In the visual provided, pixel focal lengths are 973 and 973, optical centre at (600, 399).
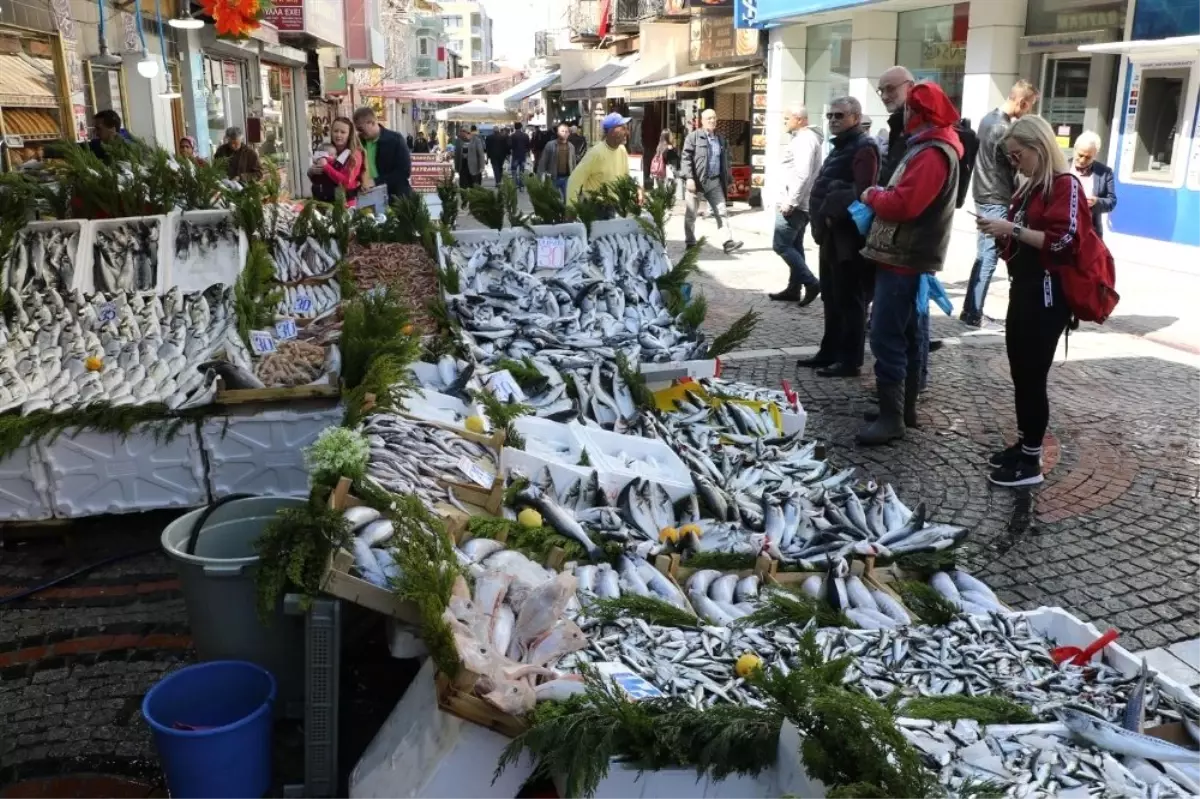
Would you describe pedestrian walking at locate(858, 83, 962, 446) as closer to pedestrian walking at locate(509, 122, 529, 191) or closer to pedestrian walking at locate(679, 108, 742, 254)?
pedestrian walking at locate(679, 108, 742, 254)

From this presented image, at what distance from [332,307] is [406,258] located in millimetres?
863

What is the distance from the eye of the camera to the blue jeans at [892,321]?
19.6 ft

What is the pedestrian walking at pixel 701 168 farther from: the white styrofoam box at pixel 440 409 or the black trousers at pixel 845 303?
the white styrofoam box at pixel 440 409

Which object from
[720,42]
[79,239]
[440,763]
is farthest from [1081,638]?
[720,42]

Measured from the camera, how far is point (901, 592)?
384cm

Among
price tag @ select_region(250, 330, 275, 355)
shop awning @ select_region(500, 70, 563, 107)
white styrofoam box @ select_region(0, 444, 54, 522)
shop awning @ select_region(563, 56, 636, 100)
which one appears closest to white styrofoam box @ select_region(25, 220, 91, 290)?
price tag @ select_region(250, 330, 275, 355)

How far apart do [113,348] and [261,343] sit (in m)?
0.82

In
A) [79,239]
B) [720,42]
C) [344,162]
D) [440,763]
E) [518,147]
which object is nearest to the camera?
[440,763]

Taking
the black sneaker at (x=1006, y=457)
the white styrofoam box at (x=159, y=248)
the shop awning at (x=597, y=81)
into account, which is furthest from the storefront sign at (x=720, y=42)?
the black sneaker at (x=1006, y=457)

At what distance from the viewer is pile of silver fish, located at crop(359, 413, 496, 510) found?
4023mm

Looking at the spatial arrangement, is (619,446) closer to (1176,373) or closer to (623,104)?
(1176,373)

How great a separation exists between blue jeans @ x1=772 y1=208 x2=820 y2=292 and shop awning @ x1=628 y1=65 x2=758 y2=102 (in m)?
13.1

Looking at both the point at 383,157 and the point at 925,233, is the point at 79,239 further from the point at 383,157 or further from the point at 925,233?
the point at 925,233

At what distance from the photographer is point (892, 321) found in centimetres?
607
